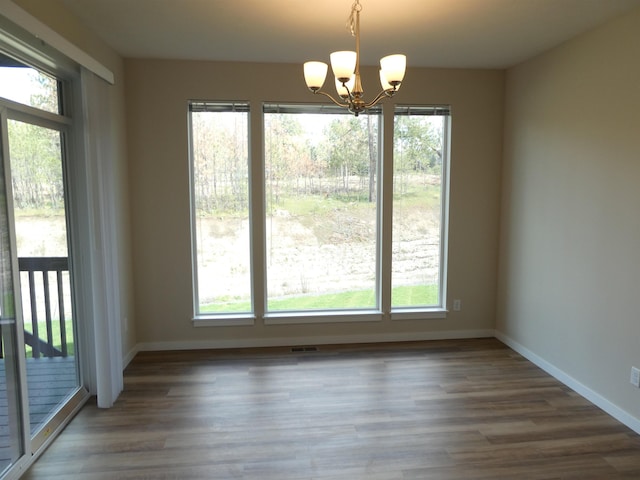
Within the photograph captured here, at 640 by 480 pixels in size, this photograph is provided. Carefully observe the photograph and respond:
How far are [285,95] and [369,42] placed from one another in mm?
983

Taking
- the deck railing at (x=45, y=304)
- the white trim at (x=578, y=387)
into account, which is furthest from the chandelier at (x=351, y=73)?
the white trim at (x=578, y=387)

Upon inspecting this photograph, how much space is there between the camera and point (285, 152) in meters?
4.13

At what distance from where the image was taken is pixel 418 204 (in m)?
4.32

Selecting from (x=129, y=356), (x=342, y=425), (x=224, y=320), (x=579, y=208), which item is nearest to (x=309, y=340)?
(x=224, y=320)

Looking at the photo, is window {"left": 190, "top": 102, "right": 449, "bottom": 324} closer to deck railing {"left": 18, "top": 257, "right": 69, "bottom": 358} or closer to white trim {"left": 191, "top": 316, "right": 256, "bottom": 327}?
white trim {"left": 191, "top": 316, "right": 256, "bottom": 327}

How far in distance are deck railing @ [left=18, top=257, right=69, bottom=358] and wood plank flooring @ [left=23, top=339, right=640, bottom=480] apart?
0.57 m

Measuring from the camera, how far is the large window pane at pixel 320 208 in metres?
4.13

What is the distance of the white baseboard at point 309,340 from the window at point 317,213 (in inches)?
8.6

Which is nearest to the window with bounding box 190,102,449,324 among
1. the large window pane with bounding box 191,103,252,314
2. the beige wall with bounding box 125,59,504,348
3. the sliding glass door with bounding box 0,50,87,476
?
the large window pane with bounding box 191,103,252,314

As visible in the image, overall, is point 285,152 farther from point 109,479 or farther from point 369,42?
point 109,479

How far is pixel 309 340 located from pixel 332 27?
114 inches

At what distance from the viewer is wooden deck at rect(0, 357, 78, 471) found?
2229 millimetres

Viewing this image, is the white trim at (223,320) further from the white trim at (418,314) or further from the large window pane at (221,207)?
the white trim at (418,314)

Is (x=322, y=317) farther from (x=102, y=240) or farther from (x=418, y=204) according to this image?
(x=102, y=240)
